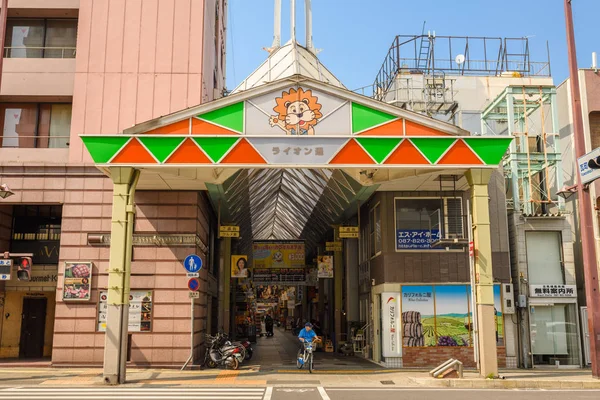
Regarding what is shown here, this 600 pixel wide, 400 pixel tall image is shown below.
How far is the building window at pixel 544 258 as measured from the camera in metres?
22.0

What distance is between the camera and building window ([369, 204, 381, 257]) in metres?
23.1

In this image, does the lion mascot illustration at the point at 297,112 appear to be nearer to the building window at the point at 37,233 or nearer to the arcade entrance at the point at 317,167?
the arcade entrance at the point at 317,167

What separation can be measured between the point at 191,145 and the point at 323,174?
23.2 feet

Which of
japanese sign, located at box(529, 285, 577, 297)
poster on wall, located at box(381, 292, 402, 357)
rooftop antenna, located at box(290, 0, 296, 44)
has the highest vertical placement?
rooftop antenna, located at box(290, 0, 296, 44)

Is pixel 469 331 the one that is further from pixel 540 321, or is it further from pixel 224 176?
pixel 224 176

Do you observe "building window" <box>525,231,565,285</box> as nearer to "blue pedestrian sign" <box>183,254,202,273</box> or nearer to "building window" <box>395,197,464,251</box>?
"building window" <box>395,197,464,251</box>

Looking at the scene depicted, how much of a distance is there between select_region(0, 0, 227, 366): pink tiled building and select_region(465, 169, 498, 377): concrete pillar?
9080mm

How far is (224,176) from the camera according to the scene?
1870 centimetres

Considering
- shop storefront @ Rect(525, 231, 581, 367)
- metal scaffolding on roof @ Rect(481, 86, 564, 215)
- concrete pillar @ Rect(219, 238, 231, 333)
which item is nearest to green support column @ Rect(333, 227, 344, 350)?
concrete pillar @ Rect(219, 238, 231, 333)

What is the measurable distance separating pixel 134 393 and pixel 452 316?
38.8 feet

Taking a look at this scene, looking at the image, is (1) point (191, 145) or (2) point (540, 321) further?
(2) point (540, 321)

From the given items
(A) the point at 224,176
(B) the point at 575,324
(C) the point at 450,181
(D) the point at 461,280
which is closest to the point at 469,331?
(D) the point at 461,280

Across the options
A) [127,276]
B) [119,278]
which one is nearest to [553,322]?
[127,276]

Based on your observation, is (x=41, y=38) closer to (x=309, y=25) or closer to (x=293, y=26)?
(x=293, y=26)
